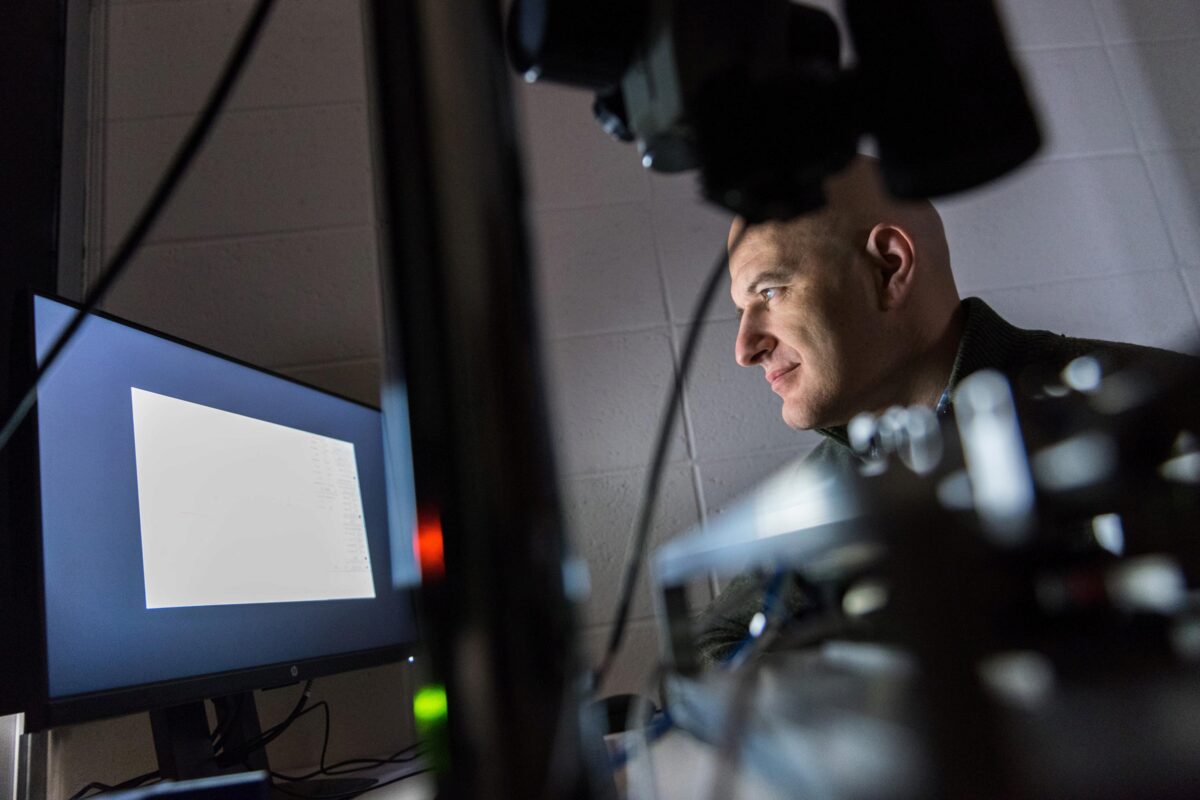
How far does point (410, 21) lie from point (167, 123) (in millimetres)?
1659

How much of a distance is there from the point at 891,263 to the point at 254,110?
4.37 ft

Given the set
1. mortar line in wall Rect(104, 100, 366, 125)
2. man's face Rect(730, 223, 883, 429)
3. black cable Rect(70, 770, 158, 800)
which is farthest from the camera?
mortar line in wall Rect(104, 100, 366, 125)

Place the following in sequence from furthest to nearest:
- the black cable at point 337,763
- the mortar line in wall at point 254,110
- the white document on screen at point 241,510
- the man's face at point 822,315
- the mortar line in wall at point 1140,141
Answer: the mortar line in wall at point 1140,141, the mortar line in wall at point 254,110, the man's face at point 822,315, the black cable at point 337,763, the white document on screen at point 241,510

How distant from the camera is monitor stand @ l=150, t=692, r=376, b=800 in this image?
2.77 ft

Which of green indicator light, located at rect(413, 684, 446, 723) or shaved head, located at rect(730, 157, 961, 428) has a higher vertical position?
shaved head, located at rect(730, 157, 961, 428)

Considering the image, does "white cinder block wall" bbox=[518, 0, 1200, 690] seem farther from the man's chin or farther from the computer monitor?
the computer monitor

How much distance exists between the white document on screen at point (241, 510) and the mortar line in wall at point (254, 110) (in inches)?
34.9

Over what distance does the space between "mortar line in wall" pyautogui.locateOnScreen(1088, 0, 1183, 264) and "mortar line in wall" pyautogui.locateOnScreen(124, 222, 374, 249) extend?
1.83 metres

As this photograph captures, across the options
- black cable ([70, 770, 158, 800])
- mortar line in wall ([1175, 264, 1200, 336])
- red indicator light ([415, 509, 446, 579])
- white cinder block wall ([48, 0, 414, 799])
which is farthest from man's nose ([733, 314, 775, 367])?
red indicator light ([415, 509, 446, 579])

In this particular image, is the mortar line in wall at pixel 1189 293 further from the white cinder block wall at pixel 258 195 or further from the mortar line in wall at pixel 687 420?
the white cinder block wall at pixel 258 195

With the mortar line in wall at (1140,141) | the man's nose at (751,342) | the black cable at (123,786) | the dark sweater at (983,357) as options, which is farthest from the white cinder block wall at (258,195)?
the mortar line in wall at (1140,141)

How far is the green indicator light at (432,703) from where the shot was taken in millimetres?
200

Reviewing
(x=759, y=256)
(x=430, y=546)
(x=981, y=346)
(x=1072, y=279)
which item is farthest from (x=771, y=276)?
(x=430, y=546)

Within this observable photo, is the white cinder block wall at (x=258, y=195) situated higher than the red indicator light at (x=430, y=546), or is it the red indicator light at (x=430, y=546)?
the white cinder block wall at (x=258, y=195)
